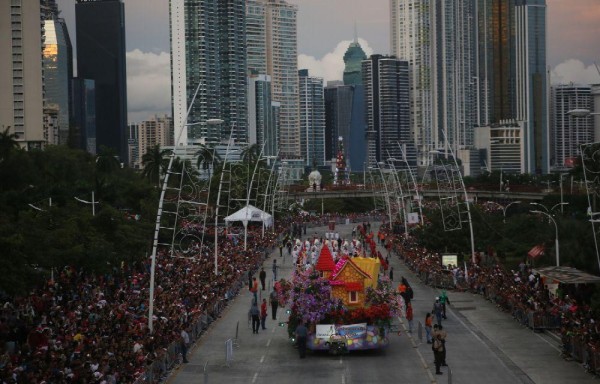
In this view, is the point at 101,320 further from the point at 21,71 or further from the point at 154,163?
the point at 21,71

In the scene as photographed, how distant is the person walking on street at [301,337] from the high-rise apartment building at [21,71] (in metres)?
141

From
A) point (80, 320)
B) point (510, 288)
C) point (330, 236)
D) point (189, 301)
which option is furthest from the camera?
point (330, 236)

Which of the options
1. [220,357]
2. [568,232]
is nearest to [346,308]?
[220,357]

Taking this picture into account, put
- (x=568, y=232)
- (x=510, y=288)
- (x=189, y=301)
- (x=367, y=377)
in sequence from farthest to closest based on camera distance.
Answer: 1. (x=568, y=232)
2. (x=510, y=288)
3. (x=189, y=301)
4. (x=367, y=377)

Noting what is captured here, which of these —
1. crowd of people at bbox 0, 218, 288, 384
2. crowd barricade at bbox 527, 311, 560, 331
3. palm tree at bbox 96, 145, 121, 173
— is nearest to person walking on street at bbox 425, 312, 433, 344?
crowd barricade at bbox 527, 311, 560, 331

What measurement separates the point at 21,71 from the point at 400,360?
505ft

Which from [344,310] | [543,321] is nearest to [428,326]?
[344,310]

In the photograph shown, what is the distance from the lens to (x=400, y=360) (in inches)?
1283

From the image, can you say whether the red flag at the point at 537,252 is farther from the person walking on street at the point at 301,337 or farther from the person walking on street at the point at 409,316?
the person walking on street at the point at 301,337

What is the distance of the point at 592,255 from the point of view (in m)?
45.8

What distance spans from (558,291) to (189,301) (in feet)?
42.8

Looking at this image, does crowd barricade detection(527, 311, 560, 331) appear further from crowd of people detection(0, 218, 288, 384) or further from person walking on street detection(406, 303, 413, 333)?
crowd of people detection(0, 218, 288, 384)

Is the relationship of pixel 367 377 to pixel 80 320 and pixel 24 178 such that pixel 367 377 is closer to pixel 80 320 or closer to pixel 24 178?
pixel 80 320

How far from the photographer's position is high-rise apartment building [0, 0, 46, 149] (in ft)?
567
